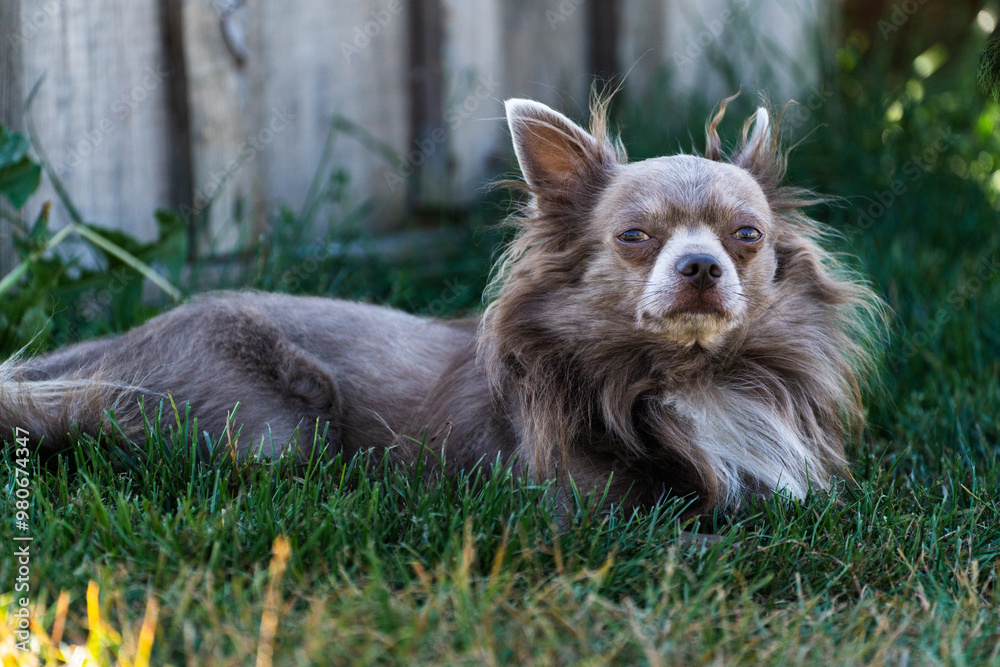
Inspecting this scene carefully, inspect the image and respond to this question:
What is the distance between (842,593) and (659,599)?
17.4 inches

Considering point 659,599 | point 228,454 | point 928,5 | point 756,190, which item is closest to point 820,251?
point 756,190

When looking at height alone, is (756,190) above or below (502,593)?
above

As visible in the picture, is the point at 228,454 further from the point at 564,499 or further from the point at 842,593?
the point at 842,593

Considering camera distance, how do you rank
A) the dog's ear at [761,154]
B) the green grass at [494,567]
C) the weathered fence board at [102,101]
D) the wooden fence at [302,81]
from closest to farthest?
1. the green grass at [494,567]
2. the dog's ear at [761,154]
3. the weathered fence board at [102,101]
4. the wooden fence at [302,81]

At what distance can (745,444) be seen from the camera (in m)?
2.76

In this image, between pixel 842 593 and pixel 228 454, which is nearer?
pixel 842 593

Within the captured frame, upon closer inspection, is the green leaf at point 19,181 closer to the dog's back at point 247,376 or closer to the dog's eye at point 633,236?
the dog's back at point 247,376

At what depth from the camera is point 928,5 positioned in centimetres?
675

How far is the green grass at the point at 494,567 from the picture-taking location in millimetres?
1823

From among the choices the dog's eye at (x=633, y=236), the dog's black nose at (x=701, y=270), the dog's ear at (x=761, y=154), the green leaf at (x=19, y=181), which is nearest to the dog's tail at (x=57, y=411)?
the green leaf at (x=19, y=181)

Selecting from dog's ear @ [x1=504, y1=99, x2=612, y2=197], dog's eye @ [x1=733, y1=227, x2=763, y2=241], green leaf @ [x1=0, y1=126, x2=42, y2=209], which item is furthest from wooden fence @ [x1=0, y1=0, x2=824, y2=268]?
dog's eye @ [x1=733, y1=227, x2=763, y2=241]

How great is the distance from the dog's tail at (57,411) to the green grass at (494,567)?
3.5 inches

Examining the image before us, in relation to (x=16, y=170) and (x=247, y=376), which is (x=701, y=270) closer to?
(x=247, y=376)

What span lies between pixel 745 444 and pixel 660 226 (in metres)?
0.67
